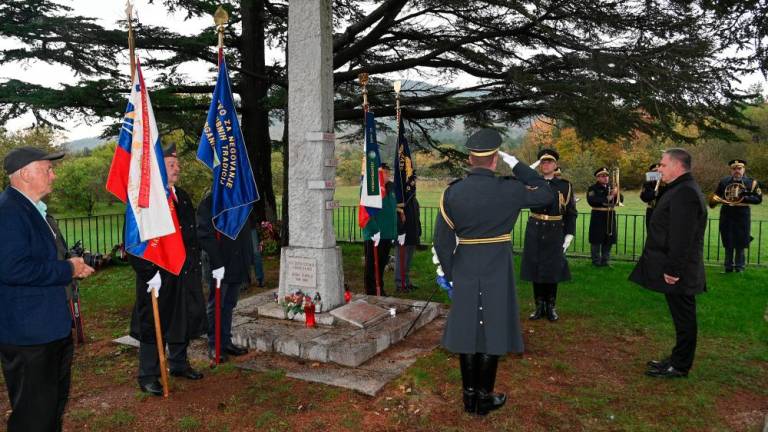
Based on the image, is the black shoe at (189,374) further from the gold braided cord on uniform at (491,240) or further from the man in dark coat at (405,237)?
the man in dark coat at (405,237)

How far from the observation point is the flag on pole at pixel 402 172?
8.54 meters

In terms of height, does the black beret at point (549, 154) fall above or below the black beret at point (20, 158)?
above

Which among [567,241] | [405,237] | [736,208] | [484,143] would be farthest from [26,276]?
[736,208]

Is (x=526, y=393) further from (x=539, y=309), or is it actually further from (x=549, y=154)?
(x=549, y=154)

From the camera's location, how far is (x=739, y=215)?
972 centimetres

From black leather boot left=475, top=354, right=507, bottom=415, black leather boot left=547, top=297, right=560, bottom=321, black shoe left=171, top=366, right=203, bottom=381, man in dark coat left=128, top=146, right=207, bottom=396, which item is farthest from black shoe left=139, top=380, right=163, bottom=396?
black leather boot left=547, top=297, right=560, bottom=321

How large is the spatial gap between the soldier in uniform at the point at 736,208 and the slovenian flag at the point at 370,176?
6689mm

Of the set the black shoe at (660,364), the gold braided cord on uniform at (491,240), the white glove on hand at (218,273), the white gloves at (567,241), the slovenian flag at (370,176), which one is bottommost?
the black shoe at (660,364)

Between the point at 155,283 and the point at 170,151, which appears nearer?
the point at 155,283

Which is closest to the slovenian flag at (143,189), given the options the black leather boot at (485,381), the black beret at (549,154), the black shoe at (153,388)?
the black shoe at (153,388)

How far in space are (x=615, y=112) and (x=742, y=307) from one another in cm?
344

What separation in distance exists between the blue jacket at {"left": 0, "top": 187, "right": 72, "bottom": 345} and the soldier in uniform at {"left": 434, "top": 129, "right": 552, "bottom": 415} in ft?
8.94

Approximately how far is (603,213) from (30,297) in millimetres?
10220

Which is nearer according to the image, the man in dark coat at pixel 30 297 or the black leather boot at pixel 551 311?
the man in dark coat at pixel 30 297
